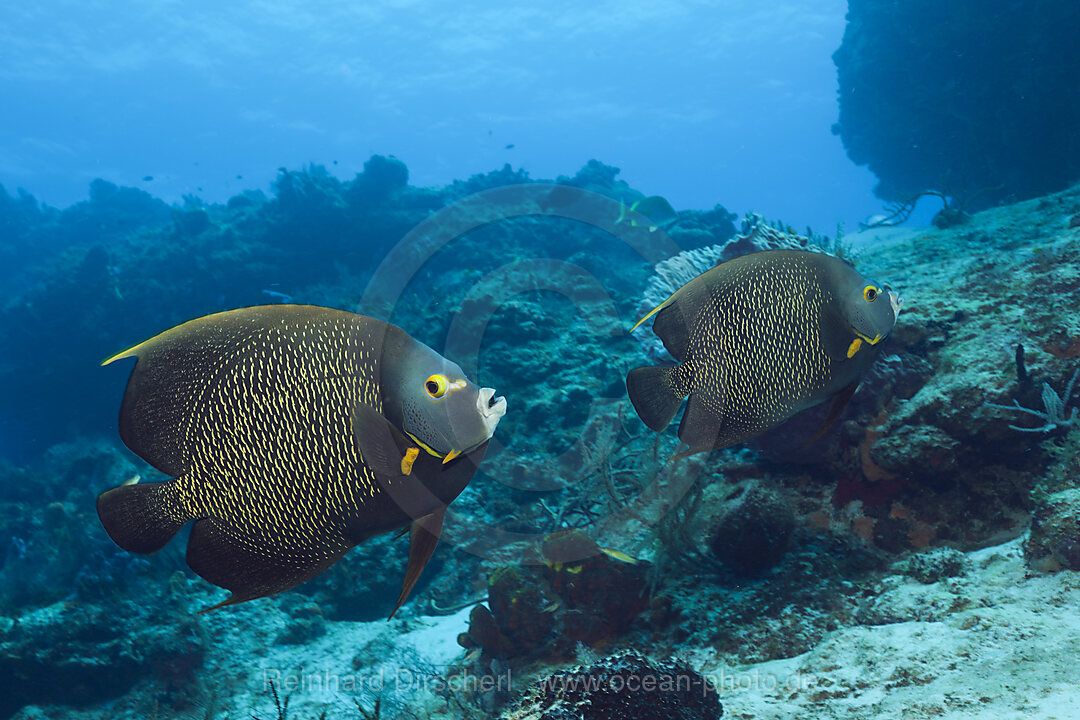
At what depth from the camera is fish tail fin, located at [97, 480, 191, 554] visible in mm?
1249

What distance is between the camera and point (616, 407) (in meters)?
6.64

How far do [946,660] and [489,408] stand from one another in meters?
2.42

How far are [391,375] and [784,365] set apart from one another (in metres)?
1.39

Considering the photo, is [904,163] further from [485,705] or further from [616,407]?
[485,705]

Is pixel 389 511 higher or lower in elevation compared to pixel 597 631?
higher

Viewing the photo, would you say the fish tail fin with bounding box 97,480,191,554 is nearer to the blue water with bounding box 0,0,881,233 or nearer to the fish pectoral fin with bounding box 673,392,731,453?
the fish pectoral fin with bounding box 673,392,731,453

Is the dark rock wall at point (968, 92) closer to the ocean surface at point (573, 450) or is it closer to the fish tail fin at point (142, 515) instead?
the ocean surface at point (573, 450)

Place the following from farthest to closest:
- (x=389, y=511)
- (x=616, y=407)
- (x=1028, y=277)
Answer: (x=616, y=407), (x=1028, y=277), (x=389, y=511)

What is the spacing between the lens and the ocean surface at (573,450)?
52.1 inches

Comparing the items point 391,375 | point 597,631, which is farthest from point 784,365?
point 597,631

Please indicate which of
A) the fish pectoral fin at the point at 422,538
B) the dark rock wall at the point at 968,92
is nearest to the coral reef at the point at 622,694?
the fish pectoral fin at the point at 422,538

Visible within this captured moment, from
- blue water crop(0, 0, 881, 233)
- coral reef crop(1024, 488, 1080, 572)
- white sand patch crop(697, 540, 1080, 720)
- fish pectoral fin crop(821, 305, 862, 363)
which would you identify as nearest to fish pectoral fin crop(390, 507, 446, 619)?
fish pectoral fin crop(821, 305, 862, 363)

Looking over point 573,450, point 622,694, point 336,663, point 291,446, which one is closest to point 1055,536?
point 622,694

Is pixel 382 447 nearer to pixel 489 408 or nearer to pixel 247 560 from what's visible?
pixel 489 408
